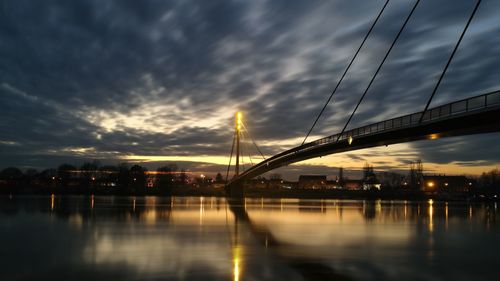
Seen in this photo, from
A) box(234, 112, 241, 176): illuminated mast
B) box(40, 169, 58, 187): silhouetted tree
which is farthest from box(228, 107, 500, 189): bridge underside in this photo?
box(40, 169, 58, 187): silhouetted tree

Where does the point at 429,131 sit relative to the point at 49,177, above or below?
above

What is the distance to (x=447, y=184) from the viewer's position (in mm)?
174500

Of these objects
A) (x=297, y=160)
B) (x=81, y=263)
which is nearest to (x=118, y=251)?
(x=81, y=263)

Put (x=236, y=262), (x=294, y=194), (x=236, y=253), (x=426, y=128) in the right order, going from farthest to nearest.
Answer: (x=294, y=194) < (x=426, y=128) < (x=236, y=253) < (x=236, y=262)

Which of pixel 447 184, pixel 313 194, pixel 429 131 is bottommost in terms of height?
pixel 313 194

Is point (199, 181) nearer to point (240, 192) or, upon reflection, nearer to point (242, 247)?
point (240, 192)

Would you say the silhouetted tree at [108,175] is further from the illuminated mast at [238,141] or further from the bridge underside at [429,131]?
the bridge underside at [429,131]

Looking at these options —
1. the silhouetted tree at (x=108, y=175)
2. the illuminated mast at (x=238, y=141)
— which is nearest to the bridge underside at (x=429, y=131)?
the illuminated mast at (x=238, y=141)

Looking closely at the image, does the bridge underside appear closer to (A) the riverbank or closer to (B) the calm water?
(B) the calm water

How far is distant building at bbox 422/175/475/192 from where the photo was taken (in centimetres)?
16638

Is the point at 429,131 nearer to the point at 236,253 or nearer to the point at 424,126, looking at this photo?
the point at 424,126

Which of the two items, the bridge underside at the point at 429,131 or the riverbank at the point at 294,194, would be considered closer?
the bridge underside at the point at 429,131

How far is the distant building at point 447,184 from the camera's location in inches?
6550

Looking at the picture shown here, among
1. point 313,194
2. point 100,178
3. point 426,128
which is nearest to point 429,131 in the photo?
point 426,128
